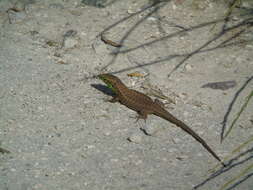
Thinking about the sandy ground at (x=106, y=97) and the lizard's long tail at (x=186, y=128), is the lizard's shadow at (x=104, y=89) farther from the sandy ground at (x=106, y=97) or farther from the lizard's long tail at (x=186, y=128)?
the lizard's long tail at (x=186, y=128)

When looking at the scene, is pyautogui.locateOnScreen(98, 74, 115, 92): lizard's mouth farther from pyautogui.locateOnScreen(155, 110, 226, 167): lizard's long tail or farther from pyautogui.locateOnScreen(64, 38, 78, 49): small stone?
pyautogui.locateOnScreen(64, 38, 78, 49): small stone

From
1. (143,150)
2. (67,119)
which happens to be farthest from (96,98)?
(143,150)

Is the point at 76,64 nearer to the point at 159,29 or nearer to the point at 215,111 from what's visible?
the point at 159,29

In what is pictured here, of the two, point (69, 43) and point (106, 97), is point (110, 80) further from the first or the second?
point (69, 43)

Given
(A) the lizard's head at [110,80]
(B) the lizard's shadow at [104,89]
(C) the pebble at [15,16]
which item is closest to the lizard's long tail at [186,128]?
(A) the lizard's head at [110,80]

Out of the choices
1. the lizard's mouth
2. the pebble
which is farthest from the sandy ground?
the lizard's mouth

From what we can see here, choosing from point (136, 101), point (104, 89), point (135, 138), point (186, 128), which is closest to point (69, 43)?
point (104, 89)

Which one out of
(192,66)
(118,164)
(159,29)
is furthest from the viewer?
(159,29)

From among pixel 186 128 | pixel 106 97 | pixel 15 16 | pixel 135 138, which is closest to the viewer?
pixel 135 138
